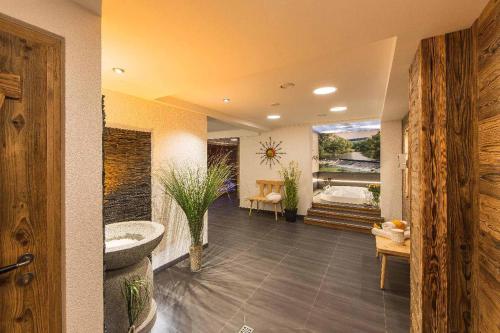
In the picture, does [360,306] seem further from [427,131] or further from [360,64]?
[360,64]

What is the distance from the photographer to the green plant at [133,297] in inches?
59.6

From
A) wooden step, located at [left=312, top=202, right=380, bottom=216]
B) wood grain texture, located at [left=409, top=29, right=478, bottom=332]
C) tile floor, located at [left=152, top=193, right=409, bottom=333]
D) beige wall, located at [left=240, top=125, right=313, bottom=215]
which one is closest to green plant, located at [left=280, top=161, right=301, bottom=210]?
beige wall, located at [left=240, top=125, right=313, bottom=215]

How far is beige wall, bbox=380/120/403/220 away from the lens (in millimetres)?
3992

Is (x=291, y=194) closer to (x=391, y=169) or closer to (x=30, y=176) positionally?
(x=391, y=169)

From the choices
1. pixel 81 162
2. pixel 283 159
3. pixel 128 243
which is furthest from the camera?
pixel 283 159

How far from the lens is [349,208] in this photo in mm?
4824

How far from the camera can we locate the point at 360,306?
203cm

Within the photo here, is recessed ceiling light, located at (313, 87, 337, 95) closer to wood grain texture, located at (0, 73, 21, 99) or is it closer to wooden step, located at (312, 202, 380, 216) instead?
wood grain texture, located at (0, 73, 21, 99)

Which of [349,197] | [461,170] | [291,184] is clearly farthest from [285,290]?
[349,197]

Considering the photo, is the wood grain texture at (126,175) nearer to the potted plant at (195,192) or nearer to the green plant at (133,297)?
the potted plant at (195,192)

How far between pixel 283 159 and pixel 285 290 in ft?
11.5

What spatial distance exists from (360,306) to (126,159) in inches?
112

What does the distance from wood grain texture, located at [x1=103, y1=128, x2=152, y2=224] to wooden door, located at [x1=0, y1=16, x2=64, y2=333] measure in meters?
1.39

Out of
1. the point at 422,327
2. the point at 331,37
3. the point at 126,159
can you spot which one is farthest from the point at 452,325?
the point at 126,159
